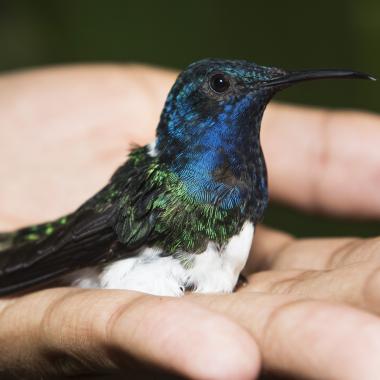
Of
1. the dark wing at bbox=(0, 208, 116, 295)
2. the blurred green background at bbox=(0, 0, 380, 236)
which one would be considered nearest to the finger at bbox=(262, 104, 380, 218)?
the dark wing at bbox=(0, 208, 116, 295)

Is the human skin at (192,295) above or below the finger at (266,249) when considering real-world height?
above

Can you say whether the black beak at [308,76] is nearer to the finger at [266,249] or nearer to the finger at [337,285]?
Result: the finger at [337,285]

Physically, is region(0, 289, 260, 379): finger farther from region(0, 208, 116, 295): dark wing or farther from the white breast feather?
the white breast feather

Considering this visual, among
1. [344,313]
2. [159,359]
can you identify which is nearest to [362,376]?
[344,313]

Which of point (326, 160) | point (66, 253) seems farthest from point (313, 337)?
point (326, 160)

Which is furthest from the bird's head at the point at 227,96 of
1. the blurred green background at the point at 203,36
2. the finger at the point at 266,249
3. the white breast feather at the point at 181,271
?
the blurred green background at the point at 203,36

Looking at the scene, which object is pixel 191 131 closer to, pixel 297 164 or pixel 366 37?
pixel 297 164
